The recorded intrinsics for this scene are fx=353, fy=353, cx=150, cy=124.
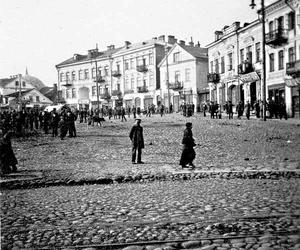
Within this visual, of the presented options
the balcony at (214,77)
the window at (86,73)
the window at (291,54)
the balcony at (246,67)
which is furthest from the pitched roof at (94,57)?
the window at (291,54)

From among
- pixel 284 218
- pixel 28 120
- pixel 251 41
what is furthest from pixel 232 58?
pixel 284 218

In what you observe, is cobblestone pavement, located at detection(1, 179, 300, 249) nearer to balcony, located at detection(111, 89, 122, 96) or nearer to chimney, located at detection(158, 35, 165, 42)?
chimney, located at detection(158, 35, 165, 42)

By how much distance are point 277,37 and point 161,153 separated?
1800 cm

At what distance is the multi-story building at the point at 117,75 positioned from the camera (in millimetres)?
52406

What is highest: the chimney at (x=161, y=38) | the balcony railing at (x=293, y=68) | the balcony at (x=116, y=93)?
the chimney at (x=161, y=38)

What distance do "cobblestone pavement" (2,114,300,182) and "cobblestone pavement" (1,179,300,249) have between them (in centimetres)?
182

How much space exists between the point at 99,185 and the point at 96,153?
5318 millimetres

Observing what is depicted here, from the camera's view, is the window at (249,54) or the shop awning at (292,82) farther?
the window at (249,54)

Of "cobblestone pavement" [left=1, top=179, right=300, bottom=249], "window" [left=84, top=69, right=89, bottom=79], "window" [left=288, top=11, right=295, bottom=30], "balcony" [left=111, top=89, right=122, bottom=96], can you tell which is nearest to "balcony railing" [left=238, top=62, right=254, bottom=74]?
"window" [left=288, top=11, right=295, bottom=30]

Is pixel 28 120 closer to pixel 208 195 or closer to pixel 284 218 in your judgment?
pixel 208 195

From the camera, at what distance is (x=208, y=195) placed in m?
7.00

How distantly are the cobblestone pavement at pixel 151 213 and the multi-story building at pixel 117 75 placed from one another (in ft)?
138

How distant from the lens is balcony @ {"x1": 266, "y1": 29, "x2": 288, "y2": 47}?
26719 millimetres

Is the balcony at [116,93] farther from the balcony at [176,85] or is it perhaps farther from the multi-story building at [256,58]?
the multi-story building at [256,58]
